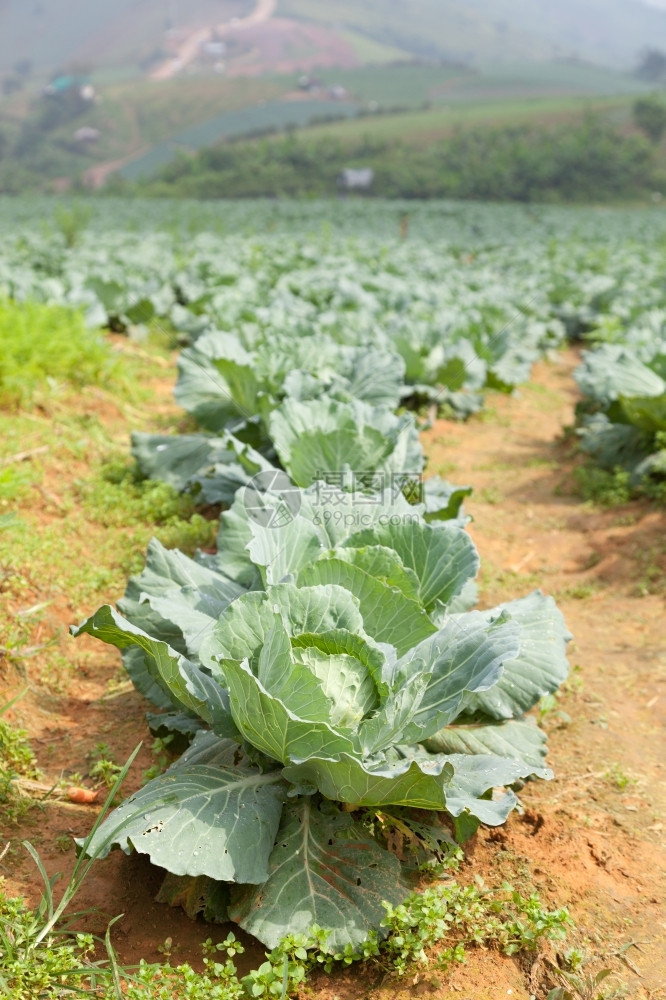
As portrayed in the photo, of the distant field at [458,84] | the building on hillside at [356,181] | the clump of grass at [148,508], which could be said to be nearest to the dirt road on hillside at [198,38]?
the distant field at [458,84]

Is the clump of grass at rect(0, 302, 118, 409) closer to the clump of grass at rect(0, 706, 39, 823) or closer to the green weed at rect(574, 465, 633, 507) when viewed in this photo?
the clump of grass at rect(0, 706, 39, 823)

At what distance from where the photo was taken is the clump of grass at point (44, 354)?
627 cm

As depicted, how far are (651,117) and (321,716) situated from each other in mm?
65571

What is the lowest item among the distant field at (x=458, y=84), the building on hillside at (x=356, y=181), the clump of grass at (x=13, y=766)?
the distant field at (x=458, y=84)

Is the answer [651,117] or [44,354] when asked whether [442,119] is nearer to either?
[651,117]

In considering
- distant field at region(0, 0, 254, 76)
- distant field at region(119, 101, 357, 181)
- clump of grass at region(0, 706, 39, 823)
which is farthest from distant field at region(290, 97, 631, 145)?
distant field at region(0, 0, 254, 76)

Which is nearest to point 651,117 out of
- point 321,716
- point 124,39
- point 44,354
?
point 44,354

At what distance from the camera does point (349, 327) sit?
836 centimetres

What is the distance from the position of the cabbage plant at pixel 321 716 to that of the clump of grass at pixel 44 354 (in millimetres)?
3892

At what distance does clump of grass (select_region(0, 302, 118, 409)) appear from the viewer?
6.27 meters

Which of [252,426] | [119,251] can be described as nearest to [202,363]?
[252,426]

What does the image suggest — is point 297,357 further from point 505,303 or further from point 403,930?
point 505,303

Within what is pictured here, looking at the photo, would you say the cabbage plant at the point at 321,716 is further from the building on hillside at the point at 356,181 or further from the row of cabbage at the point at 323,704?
the building on hillside at the point at 356,181

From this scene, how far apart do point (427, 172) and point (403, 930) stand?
56222mm
